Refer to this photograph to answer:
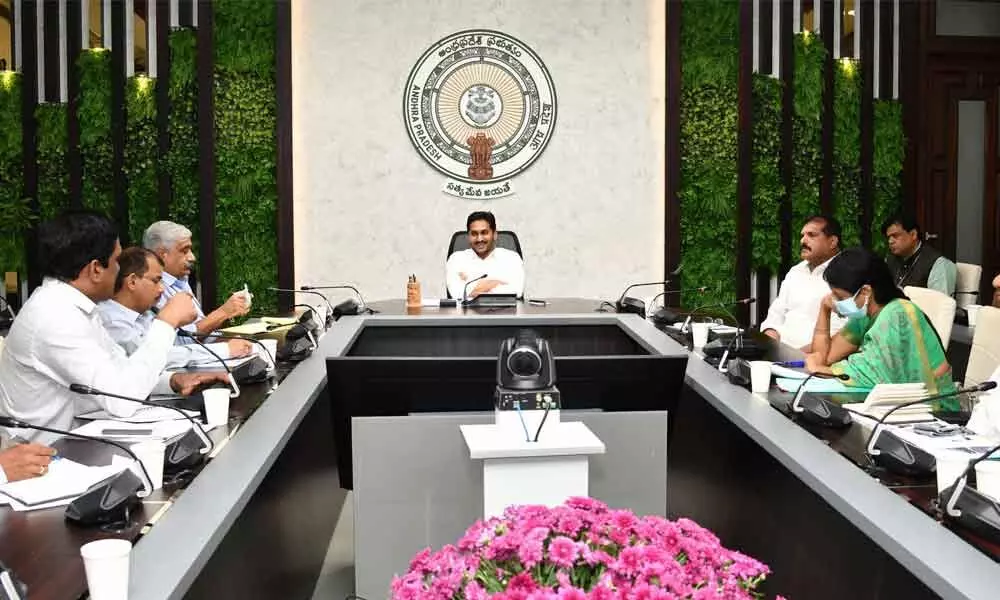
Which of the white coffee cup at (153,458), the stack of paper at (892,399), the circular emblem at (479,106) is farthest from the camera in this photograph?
the circular emblem at (479,106)

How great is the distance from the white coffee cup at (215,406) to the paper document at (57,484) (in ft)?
1.70

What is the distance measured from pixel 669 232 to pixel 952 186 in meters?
2.34

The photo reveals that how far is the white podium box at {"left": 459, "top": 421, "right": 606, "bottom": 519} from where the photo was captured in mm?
2365

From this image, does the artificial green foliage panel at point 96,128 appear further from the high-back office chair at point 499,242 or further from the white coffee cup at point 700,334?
the white coffee cup at point 700,334

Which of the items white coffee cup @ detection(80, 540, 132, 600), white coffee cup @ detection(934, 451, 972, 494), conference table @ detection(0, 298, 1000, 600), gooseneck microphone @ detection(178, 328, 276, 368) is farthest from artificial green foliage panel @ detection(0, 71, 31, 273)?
white coffee cup @ detection(934, 451, 972, 494)

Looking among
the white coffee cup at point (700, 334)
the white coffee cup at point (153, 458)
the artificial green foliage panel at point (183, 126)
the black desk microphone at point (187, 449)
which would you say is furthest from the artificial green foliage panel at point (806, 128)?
the white coffee cup at point (153, 458)

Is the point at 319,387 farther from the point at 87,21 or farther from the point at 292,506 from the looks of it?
the point at 87,21

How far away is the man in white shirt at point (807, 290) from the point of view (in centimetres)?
498

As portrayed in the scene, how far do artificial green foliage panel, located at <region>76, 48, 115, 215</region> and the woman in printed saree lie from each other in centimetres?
523

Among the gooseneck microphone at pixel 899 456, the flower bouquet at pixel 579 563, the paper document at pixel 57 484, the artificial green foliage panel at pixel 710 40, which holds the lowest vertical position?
the paper document at pixel 57 484

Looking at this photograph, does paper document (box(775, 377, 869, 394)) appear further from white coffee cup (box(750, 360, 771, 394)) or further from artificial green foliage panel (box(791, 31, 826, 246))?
artificial green foliage panel (box(791, 31, 826, 246))

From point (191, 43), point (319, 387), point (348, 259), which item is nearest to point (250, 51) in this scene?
point (191, 43)

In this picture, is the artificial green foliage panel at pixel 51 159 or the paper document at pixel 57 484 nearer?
the paper document at pixel 57 484

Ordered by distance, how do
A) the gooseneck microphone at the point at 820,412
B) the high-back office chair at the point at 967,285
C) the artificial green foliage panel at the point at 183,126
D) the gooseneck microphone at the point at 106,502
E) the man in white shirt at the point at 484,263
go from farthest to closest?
the artificial green foliage panel at the point at 183,126 → the high-back office chair at the point at 967,285 → the man in white shirt at the point at 484,263 → the gooseneck microphone at the point at 820,412 → the gooseneck microphone at the point at 106,502
